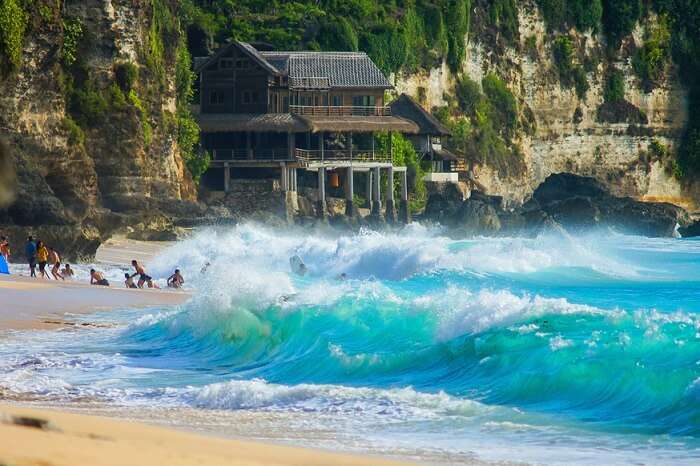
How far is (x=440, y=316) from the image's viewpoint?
2273 centimetres

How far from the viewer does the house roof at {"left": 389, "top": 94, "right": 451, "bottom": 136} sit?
7538 cm

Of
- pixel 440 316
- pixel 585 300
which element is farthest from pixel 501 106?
pixel 440 316

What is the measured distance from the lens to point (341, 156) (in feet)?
228

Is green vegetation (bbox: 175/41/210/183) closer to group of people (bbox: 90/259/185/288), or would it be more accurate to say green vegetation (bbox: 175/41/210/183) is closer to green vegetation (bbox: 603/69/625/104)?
group of people (bbox: 90/259/185/288)

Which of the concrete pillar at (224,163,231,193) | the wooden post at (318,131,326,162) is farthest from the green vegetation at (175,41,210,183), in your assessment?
the wooden post at (318,131,326,162)

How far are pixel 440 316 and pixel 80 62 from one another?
102ft

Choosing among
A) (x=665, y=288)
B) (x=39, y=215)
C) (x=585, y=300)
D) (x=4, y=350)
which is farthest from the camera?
(x=39, y=215)

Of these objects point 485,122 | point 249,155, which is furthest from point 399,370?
point 485,122

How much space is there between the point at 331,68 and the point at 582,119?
87.5ft

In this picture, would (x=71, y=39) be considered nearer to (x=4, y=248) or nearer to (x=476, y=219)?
(x=4, y=248)

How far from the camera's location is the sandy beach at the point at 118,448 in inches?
429

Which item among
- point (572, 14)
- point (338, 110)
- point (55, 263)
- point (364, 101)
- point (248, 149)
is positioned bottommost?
point (55, 263)

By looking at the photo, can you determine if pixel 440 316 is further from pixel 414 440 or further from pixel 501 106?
pixel 501 106

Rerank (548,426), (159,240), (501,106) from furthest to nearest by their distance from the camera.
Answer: (501,106), (159,240), (548,426)
